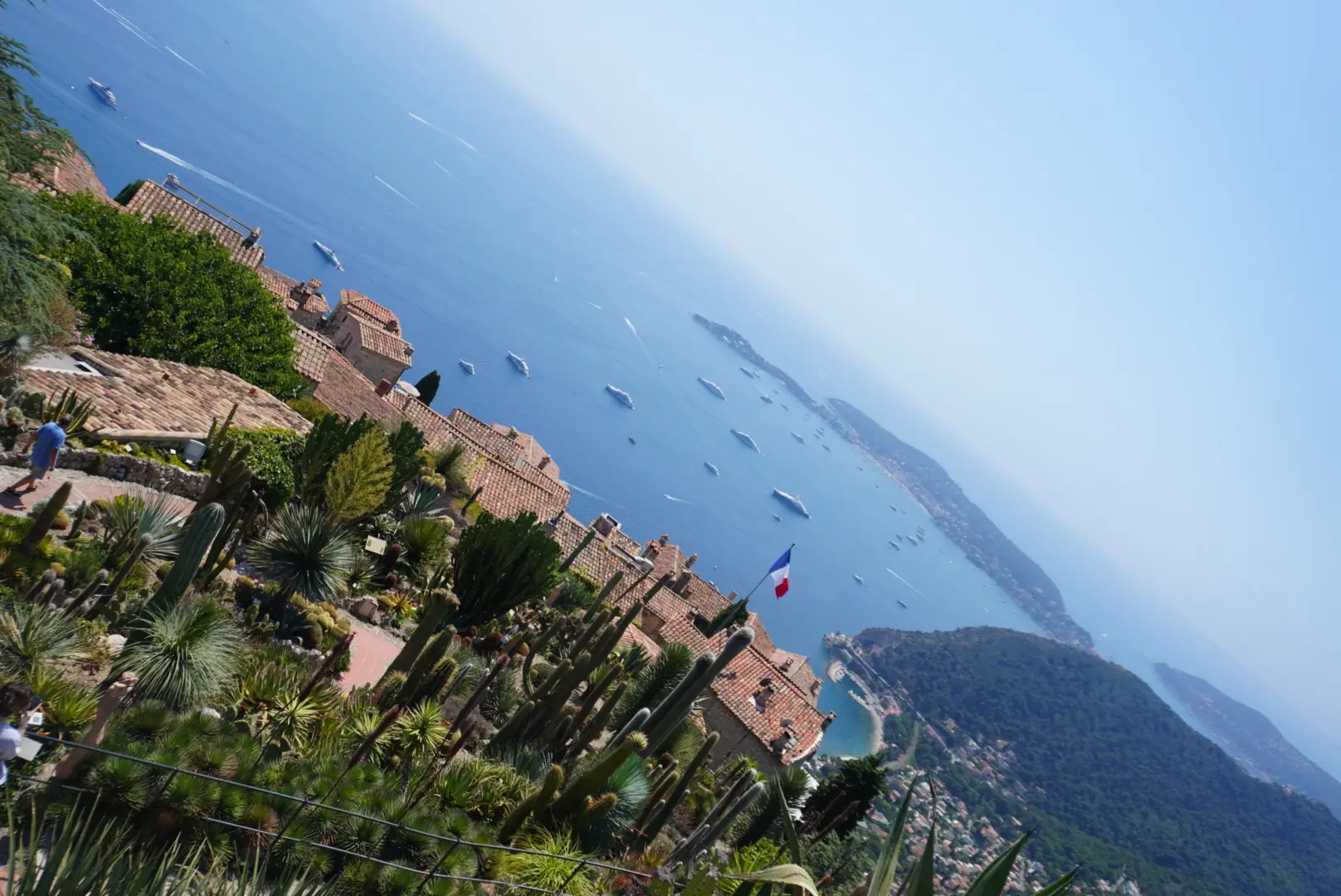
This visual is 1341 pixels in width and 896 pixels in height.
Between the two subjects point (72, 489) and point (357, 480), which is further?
point (357, 480)

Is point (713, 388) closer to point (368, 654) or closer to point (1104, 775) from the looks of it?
point (1104, 775)

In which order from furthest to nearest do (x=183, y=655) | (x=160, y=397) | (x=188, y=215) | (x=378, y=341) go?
(x=378, y=341) → (x=188, y=215) → (x=160, y=397) → (x=183, y=655)

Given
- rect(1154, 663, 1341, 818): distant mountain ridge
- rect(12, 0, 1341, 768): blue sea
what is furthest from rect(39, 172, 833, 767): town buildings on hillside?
rect(1154, 663, 1341, 818): distant mountain ridge

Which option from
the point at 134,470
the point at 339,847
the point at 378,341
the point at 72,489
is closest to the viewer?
the point at 339,847

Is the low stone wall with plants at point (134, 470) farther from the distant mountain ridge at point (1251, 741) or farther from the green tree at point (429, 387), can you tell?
the distant mountain ridge at point (1251, 741)

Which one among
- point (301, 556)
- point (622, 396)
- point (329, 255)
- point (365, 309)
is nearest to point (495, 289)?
point (622, 396)

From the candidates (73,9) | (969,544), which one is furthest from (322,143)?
(969,544)
